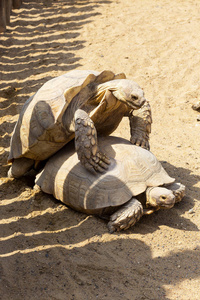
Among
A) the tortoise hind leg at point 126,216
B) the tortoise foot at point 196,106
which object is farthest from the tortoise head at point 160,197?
the tortoise foot at point 196,106

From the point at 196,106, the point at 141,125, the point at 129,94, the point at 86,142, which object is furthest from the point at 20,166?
the point at 196,106

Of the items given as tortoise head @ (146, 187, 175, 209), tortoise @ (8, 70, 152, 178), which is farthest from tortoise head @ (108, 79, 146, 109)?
tortoise head @ (146, 187, 175, 209)

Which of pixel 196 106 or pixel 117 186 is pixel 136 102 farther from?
pixel 196 106

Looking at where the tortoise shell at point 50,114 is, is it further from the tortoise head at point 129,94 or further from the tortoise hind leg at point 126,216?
the tortoise hind leg at point 126,216

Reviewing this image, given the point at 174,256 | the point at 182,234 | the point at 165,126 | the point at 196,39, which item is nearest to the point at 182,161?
the point at 165,126

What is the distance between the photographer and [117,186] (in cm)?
371

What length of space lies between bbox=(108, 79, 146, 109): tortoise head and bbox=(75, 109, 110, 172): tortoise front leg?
40 centimetres

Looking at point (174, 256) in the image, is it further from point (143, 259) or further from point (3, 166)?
point (3, 166)

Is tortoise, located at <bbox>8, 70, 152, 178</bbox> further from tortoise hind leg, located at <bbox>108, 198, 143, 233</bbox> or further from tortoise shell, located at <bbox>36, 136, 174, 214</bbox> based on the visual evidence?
tortoise hind leg, located at <bbox>108, 198, 143, 233</bbox>

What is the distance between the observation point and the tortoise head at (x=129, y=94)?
3771 millimetres

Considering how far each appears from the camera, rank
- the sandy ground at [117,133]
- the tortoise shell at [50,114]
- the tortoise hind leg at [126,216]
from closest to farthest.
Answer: the sandy ground at [117,133] → the tortoise hind leg at [126,216] → the tortoise shell at [50,114]

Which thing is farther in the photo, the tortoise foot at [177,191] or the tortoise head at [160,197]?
the tortoise foot at [177,191]

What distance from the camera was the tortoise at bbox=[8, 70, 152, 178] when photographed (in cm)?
374

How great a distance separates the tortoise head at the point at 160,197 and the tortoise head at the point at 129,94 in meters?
0.85
